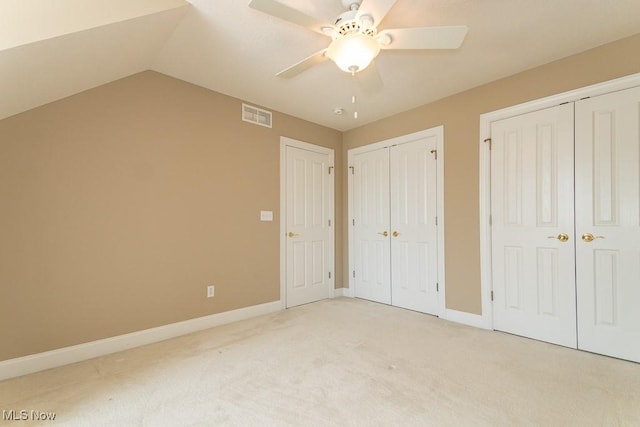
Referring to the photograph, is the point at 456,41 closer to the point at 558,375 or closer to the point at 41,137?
the point at 558,375

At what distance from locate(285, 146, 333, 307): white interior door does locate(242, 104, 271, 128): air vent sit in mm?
456

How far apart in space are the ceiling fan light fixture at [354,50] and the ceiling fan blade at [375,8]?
0.10m

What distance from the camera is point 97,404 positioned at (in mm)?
1723

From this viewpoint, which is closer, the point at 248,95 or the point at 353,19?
the point at 353,19

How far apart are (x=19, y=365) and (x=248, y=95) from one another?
10.1 feet

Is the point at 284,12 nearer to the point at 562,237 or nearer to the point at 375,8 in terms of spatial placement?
the point at 375,8

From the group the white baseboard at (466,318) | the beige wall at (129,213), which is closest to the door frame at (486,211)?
the white baseboard at (466,318)

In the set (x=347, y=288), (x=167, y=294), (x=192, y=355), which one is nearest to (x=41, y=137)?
(x=167, y=294)

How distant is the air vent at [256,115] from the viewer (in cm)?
343

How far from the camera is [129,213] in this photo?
2580 mm

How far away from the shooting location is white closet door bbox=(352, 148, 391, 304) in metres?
3.96

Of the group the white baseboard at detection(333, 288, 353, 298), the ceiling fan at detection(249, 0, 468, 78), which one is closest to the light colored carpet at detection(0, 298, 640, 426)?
the white baseboard at detection(333, 288, 353, 298)

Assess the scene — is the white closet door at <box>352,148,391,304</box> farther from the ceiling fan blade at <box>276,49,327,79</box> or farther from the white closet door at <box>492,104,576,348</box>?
the ceiling fan blade at <box>276,49,327,79</box>

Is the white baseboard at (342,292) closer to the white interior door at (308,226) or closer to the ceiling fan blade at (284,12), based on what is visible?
the white interior door at (308,226)
